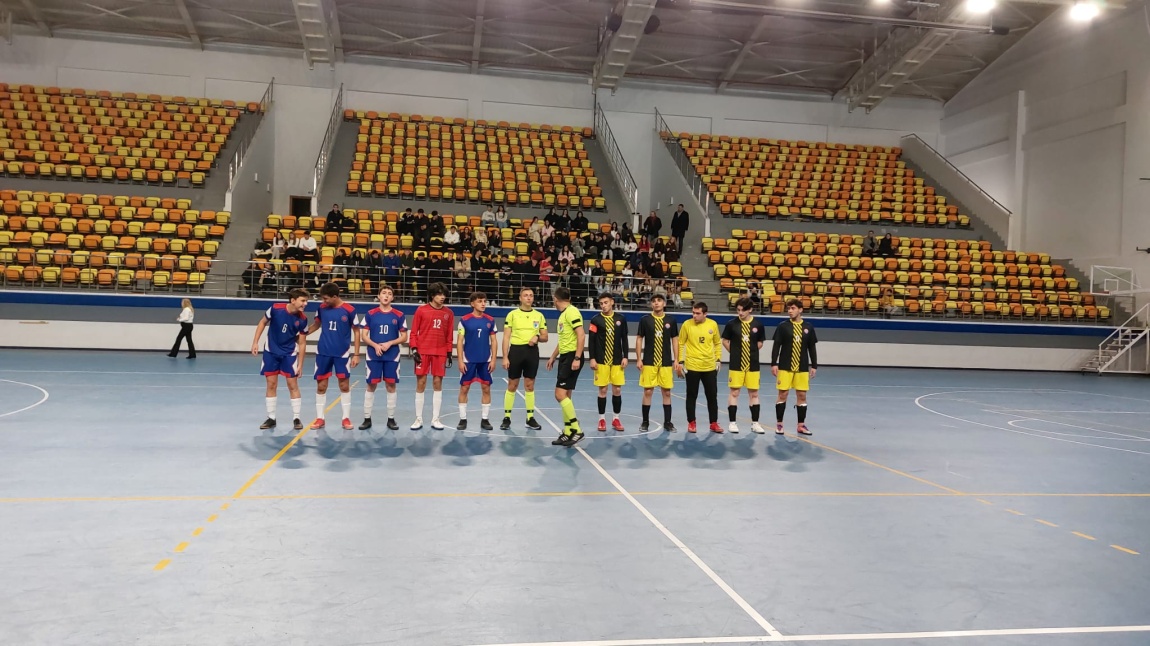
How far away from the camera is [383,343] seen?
408 inches

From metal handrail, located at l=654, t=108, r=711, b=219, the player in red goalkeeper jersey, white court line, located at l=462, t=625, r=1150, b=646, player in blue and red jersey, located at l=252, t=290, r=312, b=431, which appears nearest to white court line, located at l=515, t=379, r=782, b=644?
white court line, located at l=462, t=625, r=1150, b=646

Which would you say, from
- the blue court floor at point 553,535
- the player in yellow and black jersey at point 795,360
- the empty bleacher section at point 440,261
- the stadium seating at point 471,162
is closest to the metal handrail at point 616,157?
the stadium seating at point 471,162

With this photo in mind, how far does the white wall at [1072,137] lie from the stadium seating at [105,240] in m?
28.9

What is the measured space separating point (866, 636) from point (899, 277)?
79.7ft

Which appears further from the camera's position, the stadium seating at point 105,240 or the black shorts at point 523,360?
the stadium seating at point 105,240

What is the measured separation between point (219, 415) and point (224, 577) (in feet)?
22.6

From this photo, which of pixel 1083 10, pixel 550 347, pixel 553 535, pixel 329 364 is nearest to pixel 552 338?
pixel 550 347

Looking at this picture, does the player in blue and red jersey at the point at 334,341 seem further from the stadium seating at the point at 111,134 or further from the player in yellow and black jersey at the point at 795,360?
the stadium seating at the point at 111,134

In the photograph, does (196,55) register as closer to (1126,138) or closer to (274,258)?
(274,258)

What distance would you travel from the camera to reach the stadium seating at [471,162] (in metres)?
28.2

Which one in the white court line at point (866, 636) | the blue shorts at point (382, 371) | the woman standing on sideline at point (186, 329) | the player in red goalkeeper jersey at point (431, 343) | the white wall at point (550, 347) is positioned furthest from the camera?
the white wall at point (550, 347)

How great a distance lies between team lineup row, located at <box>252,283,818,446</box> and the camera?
10164mm

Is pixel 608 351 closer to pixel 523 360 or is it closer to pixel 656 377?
pixel 656 377

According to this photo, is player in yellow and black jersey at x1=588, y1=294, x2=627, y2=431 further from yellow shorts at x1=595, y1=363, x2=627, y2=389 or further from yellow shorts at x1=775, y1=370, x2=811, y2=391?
yellow shorts at x1=775, y1=370, x2=811, y2=391
